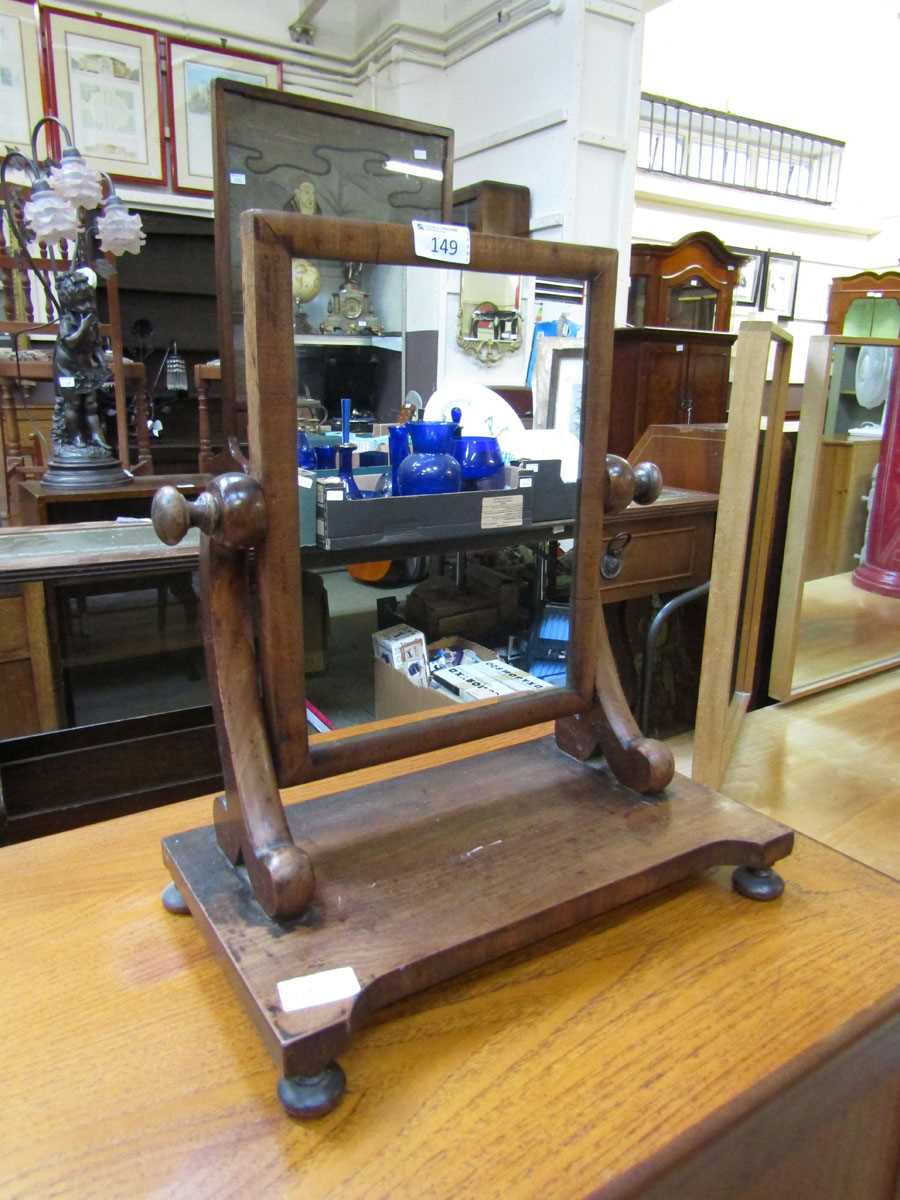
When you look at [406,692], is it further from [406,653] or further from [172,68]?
[172,68]

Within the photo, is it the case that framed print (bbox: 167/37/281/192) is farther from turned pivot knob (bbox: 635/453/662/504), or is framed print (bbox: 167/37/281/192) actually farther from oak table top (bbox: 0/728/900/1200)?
oak table top (bbox: 0/728/900/1200)

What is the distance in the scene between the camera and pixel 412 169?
2.85 metres

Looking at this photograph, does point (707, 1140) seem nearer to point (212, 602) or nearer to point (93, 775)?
point (212, 602)

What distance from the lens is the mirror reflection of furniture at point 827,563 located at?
4.04ft

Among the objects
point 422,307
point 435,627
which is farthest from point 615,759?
point 422,307

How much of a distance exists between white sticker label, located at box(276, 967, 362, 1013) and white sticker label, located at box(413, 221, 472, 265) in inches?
17.5

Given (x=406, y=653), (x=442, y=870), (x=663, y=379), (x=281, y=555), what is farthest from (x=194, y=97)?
(x=442, y=870)

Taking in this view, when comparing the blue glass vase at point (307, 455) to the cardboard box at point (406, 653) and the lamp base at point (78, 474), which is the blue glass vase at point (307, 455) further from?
the lamp base at point (78, 474)

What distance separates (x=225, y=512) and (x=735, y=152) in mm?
7067

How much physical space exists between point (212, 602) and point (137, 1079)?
0.28 meters

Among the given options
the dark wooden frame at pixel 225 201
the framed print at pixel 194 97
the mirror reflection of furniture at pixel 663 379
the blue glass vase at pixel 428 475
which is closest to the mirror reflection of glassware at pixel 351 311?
the dark wooden frame at pixel 225 201

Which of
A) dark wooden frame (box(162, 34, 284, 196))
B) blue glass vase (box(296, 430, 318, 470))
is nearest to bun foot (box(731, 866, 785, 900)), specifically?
blue glass vase (box(296, 430, 318, 470))

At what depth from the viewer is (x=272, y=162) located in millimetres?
2525

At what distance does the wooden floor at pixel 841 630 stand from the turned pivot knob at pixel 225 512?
1.09 meters
